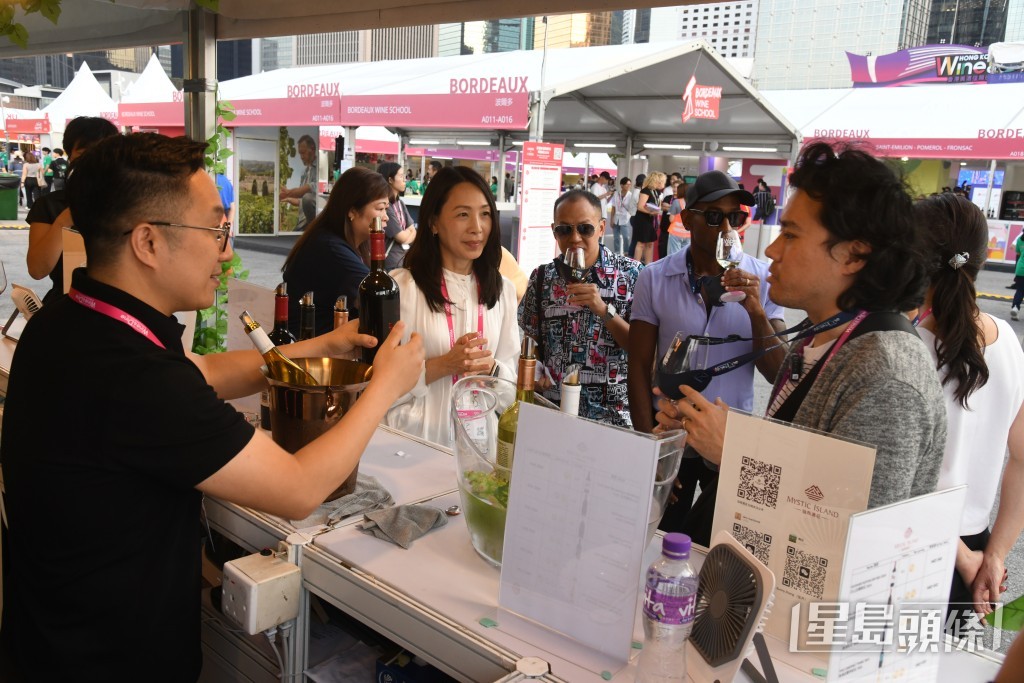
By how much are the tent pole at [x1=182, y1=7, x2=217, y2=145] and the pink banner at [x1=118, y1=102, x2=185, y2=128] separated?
377 inches

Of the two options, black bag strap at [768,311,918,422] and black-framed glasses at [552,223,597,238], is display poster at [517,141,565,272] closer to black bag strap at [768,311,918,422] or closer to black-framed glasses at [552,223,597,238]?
A: black-framed glasses at [552,223,597,238]

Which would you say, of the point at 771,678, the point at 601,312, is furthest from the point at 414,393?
the point at 771,678

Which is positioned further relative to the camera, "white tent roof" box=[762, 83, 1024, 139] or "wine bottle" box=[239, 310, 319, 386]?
"white tent roof" box=[762, 83, 1024, 139]

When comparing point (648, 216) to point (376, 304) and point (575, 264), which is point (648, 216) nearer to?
point (575, 264)

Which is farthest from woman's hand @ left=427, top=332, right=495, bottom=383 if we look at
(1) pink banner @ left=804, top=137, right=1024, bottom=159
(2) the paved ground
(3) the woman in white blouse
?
(1) pink banner @ left=804, top=137, right=1024, bottom=159

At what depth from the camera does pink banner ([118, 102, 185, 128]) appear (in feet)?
39.2

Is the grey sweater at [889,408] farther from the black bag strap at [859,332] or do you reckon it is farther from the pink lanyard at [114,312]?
the pink lanyard at [114,312]

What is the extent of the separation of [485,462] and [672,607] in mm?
486

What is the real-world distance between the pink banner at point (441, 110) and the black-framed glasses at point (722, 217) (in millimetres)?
5180

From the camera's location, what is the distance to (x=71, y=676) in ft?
4.14

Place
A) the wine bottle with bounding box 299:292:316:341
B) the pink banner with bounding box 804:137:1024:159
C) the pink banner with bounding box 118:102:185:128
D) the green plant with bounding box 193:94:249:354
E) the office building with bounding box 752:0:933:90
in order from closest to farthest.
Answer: the wine bottle with bounding box 299:292:316:341 < the green plant with bounding box 193:94:249:354 < the pink banner with bounding box 118:102:185:128 < the pink banner with bounding box 804:137:1024:159 < the office building with bounding box 752:0:933:90

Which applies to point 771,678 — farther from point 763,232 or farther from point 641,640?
point 763,232

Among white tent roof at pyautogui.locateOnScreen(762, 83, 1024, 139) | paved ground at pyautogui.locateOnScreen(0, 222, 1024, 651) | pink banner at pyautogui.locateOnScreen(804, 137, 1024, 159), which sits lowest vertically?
paved ground at pyautogui.locateOnScreen(0, 222, 1024, 651)

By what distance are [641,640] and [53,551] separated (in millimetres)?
1000
